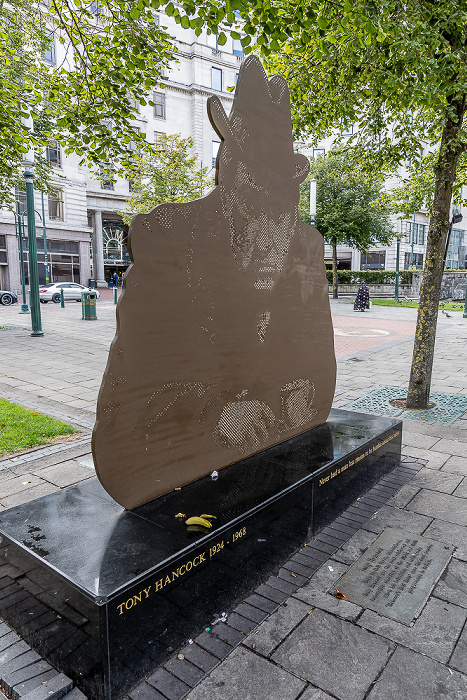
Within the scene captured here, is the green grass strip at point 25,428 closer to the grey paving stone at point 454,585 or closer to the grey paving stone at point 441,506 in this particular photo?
the grey paving stone at point 441,506

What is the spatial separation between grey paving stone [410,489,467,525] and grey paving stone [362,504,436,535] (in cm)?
12

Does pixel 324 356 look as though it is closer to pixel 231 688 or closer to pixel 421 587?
pixel 421 587

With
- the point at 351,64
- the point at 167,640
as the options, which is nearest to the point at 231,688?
the point at 167,640

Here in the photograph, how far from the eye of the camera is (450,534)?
3.73 metres

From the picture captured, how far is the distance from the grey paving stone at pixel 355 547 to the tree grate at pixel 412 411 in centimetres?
335

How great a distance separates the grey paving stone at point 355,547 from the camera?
3428mm

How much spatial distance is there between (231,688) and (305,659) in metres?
0.42

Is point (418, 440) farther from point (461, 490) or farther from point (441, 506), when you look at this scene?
point (441, 506)

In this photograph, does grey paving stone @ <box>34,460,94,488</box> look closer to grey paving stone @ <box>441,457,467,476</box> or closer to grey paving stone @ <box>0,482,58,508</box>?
grey paving stone @ <box>0,482,58,508</box>

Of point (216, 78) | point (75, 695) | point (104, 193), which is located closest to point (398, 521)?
point (75, 695)

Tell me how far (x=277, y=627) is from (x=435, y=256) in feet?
18.3

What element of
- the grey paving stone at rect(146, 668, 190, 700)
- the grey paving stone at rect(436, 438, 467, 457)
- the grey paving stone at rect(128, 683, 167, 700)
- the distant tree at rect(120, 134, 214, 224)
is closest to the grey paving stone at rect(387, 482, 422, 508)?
the grey paving stone at rect(436, 438, 467, 457)

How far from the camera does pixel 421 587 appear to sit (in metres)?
3.11

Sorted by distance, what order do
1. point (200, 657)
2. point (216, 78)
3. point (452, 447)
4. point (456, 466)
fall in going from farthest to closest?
point (216, 78) → point (452, 447) → point (456, 466) → point (200, 657)
